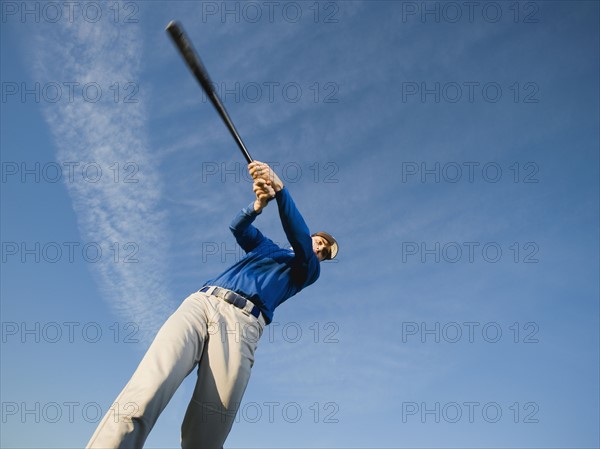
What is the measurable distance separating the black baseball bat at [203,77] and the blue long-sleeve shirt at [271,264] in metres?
0.65

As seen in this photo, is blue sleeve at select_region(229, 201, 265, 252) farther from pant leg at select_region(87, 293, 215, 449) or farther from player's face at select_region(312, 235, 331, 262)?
pant leg at select_region(87, 293, 215, 449)

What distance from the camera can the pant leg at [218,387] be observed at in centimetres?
405

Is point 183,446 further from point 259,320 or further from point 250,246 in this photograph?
point 250,246

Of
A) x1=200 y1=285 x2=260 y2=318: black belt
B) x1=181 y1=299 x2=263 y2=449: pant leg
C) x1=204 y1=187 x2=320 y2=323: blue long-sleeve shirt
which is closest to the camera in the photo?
x1=181 y1=299 x2=263 y2=449: pant leg

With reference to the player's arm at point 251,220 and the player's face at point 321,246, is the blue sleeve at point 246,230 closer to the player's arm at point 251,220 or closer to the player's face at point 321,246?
the player's arm at point 251,220

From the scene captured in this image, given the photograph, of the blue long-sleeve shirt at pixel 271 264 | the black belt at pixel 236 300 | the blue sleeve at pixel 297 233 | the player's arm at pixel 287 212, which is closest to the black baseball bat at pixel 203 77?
the player's arm at pixel 287 212

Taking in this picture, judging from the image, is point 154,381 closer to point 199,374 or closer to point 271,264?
point 199,374

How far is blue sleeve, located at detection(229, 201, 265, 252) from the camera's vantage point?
4926 millimetres

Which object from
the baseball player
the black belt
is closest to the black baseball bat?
the baseball player

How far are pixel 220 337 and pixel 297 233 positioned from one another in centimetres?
115

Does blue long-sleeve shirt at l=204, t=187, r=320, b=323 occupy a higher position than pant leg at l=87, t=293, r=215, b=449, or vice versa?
blue long-sleeve shirt at l=204, t=187, r=320, b=323

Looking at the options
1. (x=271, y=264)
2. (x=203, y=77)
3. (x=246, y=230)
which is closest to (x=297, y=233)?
(x=271, y=264)

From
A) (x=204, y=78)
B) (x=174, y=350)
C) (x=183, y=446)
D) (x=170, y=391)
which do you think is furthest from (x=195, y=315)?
(x=204, y=78)

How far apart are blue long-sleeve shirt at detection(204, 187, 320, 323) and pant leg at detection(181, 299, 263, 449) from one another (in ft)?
1.29
